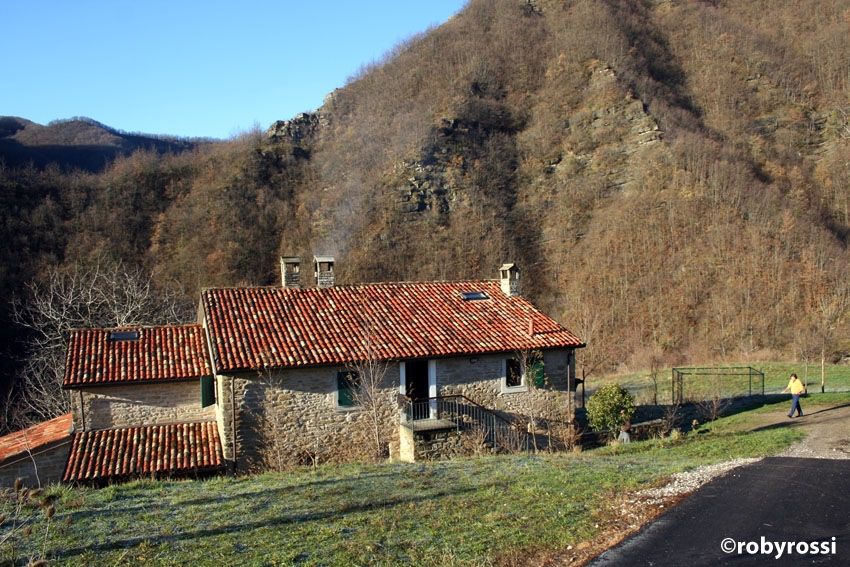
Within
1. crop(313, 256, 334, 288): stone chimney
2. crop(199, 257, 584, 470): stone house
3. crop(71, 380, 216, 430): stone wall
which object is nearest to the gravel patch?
crop(199, 257, 584, 470): stone house

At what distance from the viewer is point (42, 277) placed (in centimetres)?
4747

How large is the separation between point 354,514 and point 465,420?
8254 mm

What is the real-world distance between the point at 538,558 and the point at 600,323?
118 feet

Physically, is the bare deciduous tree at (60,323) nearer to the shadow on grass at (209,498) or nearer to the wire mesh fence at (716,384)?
the shadow on grass at (209,498)

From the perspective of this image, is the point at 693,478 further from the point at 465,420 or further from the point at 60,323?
the point at 60,323

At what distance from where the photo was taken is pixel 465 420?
54.4 ft

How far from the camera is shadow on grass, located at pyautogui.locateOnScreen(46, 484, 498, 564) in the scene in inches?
289

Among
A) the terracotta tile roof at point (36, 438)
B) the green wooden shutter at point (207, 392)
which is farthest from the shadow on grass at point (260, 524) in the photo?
the green wooden shutter at point (207, 392)

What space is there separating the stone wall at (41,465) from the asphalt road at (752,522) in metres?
14.0

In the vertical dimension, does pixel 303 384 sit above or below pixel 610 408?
above

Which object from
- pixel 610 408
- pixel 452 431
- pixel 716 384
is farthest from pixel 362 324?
pixel 716 384

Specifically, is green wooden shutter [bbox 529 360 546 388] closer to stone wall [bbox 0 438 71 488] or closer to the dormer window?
the dormer window

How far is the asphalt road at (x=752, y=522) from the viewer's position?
674 cm

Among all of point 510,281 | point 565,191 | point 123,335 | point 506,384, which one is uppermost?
point 565,191
